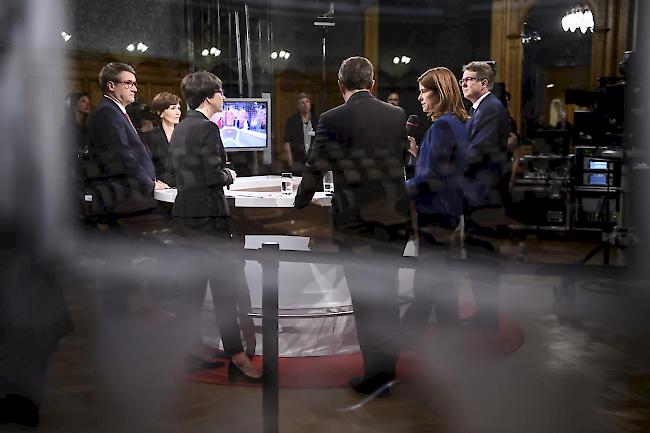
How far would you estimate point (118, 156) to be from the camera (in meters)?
2.27

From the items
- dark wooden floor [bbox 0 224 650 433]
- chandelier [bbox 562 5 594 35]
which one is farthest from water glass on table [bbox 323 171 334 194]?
chandelier [bbox 562 5 594 35]

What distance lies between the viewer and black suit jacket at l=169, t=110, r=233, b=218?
69.5 inches

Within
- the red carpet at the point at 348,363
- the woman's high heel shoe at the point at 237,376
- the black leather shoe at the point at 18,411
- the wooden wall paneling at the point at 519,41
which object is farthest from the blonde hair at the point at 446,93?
the black leather shoe at the point at 18,411

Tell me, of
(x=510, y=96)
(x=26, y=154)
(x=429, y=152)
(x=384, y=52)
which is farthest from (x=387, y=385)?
(x=26, y=154)

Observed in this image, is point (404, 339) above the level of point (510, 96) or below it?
below

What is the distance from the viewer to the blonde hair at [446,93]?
1778 mm

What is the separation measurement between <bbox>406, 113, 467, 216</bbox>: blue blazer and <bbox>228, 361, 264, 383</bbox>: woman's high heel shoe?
66 centimetres

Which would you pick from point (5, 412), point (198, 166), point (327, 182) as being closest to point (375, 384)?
point (327, 182)

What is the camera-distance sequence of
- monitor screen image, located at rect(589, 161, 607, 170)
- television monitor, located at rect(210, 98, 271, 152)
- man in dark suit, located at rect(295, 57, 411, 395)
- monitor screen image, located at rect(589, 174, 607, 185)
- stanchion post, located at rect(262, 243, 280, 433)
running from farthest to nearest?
monitor screen image, located at rect(589, 174, 607, 185), monitor screen image, located at rect(589, 161, 607, 170), television monitor, located at rect(210, 98, 271, 152), man in dark suit, located at rect(295, 57, 411, 395), stanchion post, located at rect(262, 243, 280, 433)

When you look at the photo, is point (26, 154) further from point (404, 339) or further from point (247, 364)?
point (404, 339)

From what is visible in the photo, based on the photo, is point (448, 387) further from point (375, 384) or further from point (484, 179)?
point (484, 179)

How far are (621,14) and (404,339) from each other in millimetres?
1077

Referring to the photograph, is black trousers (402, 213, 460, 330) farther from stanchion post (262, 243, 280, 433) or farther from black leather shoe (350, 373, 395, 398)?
stanchion post (262, 243, 280, 433)

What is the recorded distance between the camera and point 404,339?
1.93 m
